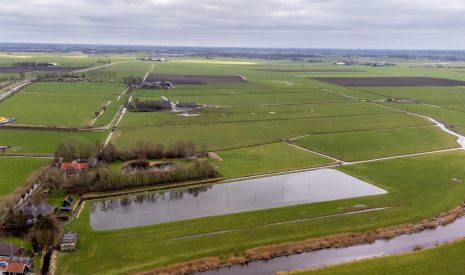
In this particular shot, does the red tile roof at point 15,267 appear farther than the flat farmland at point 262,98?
No

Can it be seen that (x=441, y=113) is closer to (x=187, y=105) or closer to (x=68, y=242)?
(x=187, y=105)

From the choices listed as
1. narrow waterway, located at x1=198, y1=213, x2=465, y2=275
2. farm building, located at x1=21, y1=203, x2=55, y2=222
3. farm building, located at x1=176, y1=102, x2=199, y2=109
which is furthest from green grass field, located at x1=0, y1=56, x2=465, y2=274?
farm building, located at x1=176, y1=102, x2=199, y2=109

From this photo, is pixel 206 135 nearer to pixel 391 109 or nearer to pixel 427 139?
pixel 427 139

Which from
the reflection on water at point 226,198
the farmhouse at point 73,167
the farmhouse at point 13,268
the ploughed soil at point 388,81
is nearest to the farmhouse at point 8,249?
the farmhouse at point 13,268

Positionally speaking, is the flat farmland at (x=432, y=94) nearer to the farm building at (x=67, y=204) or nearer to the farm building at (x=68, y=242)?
the farm building at (x=67, y=204)

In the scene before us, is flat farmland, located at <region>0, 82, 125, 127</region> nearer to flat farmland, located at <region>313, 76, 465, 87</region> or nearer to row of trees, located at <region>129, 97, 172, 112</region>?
row of trees, located at <region>129, 97, 172, 112</region>

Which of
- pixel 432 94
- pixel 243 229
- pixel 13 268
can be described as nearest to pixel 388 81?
pixel 432 94
